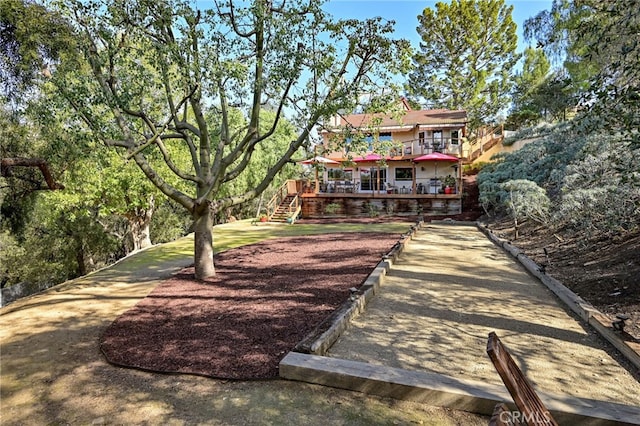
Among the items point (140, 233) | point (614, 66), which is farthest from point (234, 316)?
point (140, 233)

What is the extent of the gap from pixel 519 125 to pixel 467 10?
12777 millimetres

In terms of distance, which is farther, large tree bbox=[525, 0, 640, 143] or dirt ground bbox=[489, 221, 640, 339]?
dirt ground bbox=[489, 221, 640, 339]

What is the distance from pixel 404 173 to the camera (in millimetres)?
26562

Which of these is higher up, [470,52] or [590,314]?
[470,52]

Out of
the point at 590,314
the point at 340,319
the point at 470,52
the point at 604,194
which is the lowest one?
the point at 590,314

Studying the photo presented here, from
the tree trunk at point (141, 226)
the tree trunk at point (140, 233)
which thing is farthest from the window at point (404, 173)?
the tree trunk at point (140, 233)

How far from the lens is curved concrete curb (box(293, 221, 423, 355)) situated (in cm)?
399

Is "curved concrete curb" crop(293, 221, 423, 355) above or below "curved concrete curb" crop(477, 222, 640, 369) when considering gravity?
above

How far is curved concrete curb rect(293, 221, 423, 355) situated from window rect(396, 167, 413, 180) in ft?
64.3

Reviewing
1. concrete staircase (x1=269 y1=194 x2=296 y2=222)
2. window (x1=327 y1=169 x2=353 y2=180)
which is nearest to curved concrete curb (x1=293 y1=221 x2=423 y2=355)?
concrete staircase (x1=269 y1=194 x2=296 y2=222)

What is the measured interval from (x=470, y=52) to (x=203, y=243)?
3254 cm

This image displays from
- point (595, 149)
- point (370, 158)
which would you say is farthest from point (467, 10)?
point (595, 149)

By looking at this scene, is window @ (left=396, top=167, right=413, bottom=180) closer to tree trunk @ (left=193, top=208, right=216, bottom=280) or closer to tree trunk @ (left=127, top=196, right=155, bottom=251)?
tree trunk @ (left=127, top=196, right=155, bottom=251)

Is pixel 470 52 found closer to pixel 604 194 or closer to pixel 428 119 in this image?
pixel 428 119
